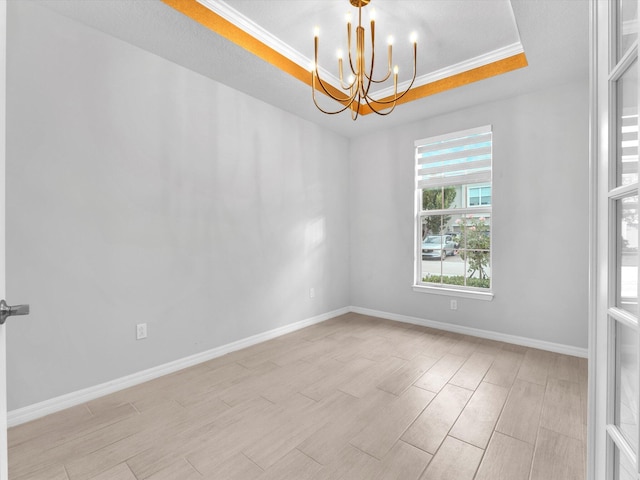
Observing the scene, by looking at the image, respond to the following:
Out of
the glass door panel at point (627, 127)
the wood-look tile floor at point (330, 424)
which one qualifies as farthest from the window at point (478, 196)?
the glass door panel at point (627, 127)

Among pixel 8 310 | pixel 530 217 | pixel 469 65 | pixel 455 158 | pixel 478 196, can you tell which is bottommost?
pixel 8 310

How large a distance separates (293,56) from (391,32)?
0.85 meters

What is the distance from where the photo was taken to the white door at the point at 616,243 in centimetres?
76

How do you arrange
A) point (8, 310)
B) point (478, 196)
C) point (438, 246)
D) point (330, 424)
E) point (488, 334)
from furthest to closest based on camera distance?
point (438, 246) → point (478, 196) → point (488, 334) → point (330, 424) → point (8, 310)

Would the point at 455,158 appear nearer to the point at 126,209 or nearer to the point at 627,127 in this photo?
the point at 627,127

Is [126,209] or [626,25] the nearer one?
[626,25]

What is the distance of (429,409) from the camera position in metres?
2.02

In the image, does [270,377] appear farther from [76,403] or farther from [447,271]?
[447,271]

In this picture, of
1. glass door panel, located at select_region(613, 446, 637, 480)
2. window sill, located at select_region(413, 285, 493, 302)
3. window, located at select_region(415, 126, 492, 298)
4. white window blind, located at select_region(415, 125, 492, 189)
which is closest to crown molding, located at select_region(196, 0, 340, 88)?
white window blind, located at select_region(415, 125, 492, 189)

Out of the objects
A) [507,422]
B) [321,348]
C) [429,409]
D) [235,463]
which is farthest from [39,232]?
[507,422]

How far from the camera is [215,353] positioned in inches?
113

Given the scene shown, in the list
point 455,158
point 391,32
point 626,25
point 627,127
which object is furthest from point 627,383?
point 455,158

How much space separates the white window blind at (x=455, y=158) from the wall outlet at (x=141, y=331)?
3285 mm

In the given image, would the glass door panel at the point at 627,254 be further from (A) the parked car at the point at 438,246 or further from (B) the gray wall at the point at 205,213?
(A) the parked car at the point at 438,246
